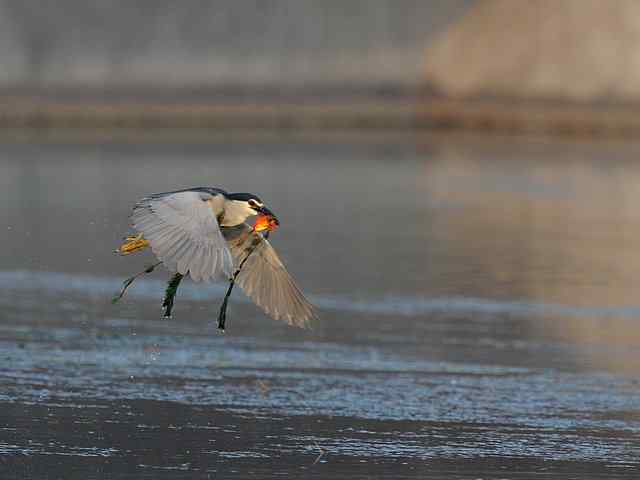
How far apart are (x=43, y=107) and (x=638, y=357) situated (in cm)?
2385

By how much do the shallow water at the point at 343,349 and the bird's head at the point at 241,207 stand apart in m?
1.04

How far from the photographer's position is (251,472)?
7.84m

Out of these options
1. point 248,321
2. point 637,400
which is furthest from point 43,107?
point 637,400

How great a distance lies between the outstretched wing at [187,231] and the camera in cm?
767

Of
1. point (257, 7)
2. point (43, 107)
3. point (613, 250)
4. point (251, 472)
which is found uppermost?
point (257, 7)

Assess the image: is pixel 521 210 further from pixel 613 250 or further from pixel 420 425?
pixel 420 425

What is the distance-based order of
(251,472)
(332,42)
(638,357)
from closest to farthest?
(251,472) → (638,357) → (332,42)

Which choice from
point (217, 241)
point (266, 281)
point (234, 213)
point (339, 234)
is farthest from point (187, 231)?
point (339, 234)

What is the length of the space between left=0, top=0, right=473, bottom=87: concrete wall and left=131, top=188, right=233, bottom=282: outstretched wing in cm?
2688

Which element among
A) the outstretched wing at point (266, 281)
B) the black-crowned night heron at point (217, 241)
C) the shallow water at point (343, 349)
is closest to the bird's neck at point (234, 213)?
the black-crowned night heron at point (217, 241)

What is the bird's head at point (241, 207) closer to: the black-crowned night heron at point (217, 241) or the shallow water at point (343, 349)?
the black-crowned night heron at point (217, 241)

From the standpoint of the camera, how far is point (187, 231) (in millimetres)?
7898

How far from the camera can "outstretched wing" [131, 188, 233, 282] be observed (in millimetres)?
7668

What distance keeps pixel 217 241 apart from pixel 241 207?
1.43 feet
